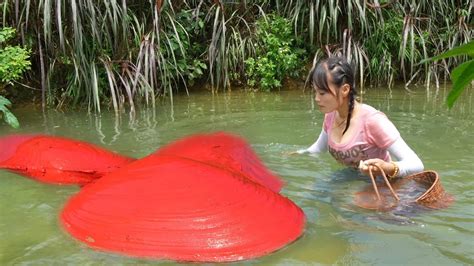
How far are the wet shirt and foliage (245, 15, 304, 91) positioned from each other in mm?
4122

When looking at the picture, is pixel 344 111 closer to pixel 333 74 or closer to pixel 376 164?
pixel 333 74

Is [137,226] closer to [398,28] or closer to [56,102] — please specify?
[56,102]

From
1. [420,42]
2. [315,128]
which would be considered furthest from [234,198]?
[420,42]

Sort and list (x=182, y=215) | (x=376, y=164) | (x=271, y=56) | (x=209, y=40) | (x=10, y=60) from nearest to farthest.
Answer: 1. (x=182, y=215)
2. (x=376, y=164)
3. (x=10, y=60)
4. (x=271, y=56)
5. (x=209, y=40)

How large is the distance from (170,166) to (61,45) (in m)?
3.14

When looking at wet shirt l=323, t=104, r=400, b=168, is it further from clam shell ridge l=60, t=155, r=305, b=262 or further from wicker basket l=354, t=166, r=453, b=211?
clam shell ridge l=60, t=155, r=305, b=262

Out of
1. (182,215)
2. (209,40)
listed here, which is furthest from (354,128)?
(209,40)

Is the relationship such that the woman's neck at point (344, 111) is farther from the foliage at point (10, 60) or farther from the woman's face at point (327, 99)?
the foliage at point (10, 60)

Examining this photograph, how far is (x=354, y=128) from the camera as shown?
2.64 metres

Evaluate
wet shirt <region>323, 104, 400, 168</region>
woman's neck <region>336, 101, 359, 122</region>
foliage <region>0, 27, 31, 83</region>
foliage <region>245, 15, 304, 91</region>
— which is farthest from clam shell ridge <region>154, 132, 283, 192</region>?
foliage <region>245, 15, 304, 91</region>

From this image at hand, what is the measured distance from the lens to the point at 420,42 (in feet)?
23.2

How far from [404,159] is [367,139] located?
214 mm

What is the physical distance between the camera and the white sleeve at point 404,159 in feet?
8.13

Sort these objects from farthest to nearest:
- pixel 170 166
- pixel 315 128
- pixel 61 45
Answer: pixel 61 45, pixel 315 128, pixel 170 166
